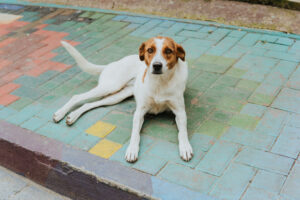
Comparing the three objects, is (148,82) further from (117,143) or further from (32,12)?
(32,12)

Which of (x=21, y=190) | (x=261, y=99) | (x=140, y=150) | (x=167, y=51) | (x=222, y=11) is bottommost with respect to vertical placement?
(x=21, y=190)

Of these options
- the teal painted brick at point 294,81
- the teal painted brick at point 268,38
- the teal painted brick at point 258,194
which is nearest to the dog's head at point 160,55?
the teal painted brick at point 258,194

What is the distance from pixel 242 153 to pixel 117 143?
1.18 meters

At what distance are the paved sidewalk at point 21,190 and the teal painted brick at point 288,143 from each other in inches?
79.6

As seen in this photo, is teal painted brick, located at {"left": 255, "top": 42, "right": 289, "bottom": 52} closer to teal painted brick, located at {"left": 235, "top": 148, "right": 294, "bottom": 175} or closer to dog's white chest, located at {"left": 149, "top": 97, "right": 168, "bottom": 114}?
dog's white chest, located at {"left": 149, "top": 97, "right": 168, "bottom": 114}

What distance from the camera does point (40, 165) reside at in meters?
3.42

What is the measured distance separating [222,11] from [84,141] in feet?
12.1

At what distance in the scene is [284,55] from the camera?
468 cm

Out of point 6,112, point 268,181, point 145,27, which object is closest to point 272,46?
point 145,27

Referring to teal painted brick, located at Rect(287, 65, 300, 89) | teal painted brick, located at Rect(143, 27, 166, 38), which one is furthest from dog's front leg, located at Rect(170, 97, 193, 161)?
teal painted brick, located at Rect(143, 27, 166, 38)

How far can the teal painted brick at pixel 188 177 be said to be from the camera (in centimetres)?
277

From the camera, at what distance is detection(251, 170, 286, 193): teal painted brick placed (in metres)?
2.70

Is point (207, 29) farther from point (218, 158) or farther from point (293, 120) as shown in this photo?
point (218, 158)

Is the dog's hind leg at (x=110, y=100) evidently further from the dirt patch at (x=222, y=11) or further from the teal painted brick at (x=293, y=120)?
the dirt patch at (x=222, y=11)
